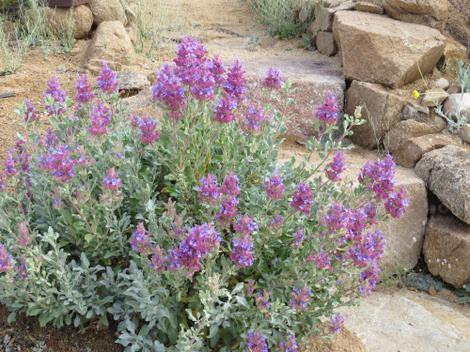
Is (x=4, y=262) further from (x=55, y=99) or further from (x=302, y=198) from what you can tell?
(x=302, y=198)

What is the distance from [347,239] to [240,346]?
74 cm

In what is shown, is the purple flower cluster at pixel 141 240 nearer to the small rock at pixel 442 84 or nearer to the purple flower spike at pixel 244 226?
the purple flower spike at pixel 244 226

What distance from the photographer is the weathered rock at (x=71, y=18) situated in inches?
251

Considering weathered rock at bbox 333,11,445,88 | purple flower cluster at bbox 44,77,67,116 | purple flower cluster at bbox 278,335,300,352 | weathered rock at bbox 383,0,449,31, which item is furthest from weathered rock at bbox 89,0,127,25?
purple flower cluster at bbox 278,335,300,352

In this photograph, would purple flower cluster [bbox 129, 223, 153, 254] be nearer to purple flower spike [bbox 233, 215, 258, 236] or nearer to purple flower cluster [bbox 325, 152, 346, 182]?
purple flower spike [bbox 233, 215, 258, 236]

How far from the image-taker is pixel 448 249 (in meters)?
4.50

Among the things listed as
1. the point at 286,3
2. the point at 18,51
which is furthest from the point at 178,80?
the point at 286,3

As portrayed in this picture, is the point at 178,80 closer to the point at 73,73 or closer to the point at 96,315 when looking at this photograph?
the point at 96,315

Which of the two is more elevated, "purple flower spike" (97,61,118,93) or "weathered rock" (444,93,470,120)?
"purple flower spike" (97,61,118,93)

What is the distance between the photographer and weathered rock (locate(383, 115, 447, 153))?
16.6 ft

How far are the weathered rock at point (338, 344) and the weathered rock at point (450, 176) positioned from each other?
5.26 feet

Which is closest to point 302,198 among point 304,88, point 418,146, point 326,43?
point 418,146

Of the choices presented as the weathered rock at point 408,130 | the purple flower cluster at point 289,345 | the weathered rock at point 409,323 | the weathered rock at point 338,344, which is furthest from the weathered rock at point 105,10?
the purple flower cluster at point 289,345

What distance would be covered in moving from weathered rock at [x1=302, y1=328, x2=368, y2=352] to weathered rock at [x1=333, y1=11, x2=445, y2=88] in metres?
2.73
